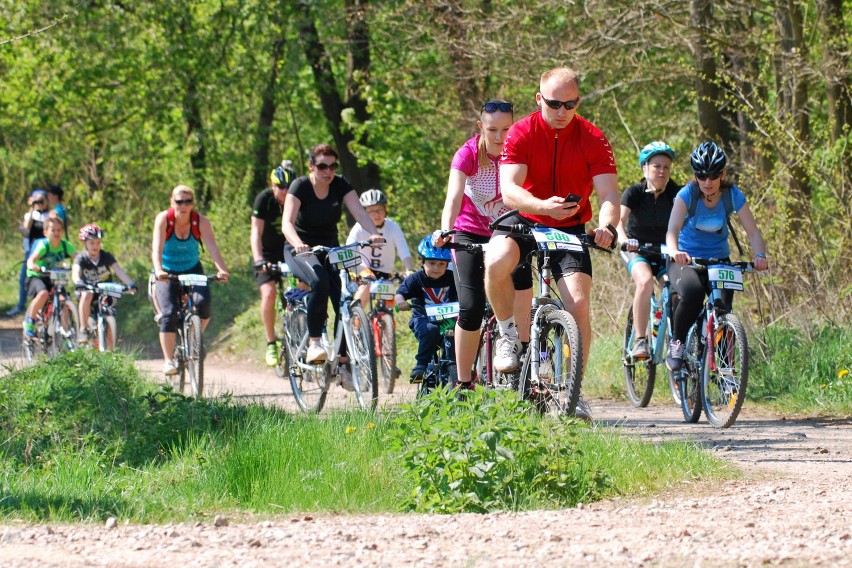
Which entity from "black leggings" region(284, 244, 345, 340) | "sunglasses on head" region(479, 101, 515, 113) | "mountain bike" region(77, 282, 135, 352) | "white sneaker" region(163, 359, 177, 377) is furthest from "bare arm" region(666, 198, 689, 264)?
"mountain bike" region(77, 282, 135, 352)

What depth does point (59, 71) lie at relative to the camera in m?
27.1

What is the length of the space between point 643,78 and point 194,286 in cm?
658

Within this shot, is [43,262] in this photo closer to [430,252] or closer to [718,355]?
[430,252]

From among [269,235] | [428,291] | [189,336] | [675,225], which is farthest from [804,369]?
[189,336]

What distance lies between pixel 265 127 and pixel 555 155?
18.4m

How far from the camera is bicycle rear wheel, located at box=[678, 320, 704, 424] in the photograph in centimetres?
928

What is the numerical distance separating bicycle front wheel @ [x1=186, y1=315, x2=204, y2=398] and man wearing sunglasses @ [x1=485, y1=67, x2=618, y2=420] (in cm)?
511

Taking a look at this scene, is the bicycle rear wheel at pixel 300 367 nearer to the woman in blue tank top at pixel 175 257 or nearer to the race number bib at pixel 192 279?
the race number bib at pixel 192 279

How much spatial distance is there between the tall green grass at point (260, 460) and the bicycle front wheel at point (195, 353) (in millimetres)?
2697

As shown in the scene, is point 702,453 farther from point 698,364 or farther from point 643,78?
point 643,78

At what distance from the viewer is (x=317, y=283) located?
33.3ft

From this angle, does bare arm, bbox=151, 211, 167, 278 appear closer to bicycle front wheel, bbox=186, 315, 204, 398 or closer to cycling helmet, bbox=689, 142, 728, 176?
bicycle front wheel, bbox=186, 315, 204, 398

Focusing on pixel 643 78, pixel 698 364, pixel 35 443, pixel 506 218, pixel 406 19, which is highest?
pixel 406 19

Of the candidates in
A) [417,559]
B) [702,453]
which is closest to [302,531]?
[417,559]
